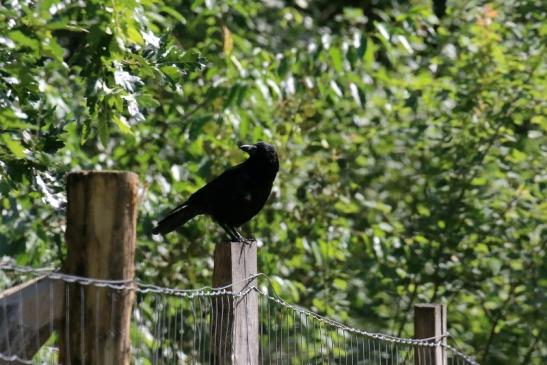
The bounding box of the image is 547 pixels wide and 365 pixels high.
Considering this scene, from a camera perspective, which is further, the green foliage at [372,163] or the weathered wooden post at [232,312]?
the green foliage at [372,163]

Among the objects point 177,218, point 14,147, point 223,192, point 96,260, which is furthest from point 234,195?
point 96,260

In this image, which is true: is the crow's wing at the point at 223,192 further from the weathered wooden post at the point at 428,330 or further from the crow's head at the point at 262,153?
the weathered wooden post at the point at 428,330

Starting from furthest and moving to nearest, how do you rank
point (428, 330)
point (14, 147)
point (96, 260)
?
point (428, 330)
point (14, 147)
point (96, 260)

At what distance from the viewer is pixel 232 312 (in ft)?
12.3

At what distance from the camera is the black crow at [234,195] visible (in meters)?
6.10

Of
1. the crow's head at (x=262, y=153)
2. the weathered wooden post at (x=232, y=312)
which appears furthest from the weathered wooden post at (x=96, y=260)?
the crow's head at (x=262, y=153)

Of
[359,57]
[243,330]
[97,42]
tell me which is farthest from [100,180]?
[359,57]

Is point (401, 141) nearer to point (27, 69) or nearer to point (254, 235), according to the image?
point (254, 235)

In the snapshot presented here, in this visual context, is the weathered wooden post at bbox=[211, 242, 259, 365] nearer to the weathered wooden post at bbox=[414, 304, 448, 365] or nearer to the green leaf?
the green leaf

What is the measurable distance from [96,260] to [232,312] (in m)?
1.05

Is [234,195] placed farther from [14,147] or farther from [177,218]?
[14,147]

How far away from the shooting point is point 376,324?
27.0ft

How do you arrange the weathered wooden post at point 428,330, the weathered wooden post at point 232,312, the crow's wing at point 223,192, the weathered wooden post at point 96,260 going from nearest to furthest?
the weathered wooden post at point 96,260
the weathered wooden post at point 232,312
the weathered wooden post at point 428,330
the crow's wing at point 223,192

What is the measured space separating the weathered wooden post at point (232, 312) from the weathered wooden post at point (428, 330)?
1.46m
